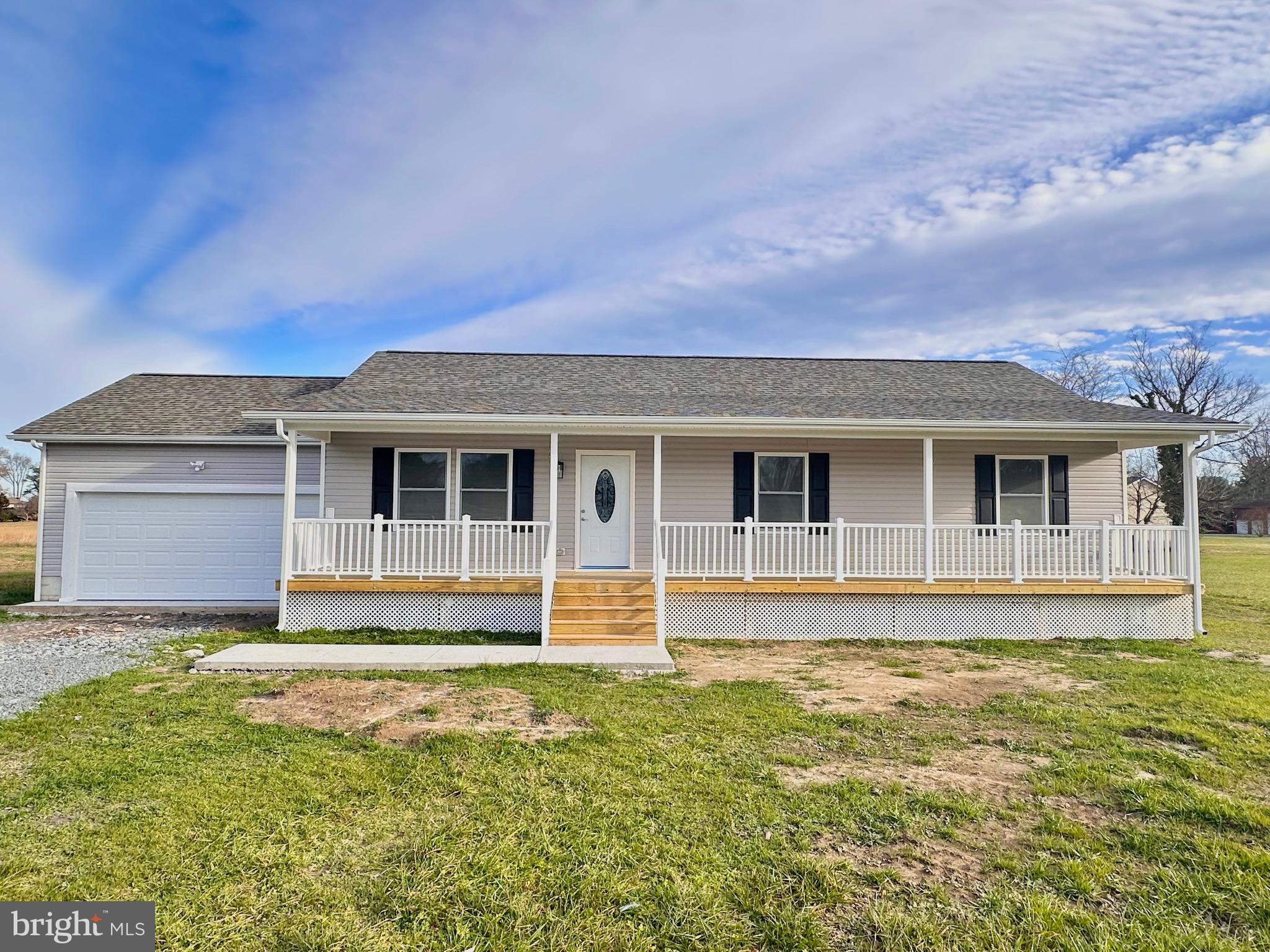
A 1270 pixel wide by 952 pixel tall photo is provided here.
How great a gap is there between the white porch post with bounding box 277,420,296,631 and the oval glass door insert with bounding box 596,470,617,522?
4.65m

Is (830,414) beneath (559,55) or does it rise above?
beneath

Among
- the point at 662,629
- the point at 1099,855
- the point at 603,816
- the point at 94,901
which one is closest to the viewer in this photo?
the point at 94,901

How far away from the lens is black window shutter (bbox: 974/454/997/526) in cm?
1093

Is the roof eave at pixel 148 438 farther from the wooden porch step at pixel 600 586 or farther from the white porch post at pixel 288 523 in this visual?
the wooden porch step at pixel 600 586

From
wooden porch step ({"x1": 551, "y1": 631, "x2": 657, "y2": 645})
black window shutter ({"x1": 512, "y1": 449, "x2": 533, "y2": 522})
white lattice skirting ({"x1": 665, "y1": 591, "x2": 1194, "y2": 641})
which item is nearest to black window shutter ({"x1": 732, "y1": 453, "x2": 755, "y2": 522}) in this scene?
white lattice skirting ({"x1": 665, "y1": 591, "x2": 1194, "y2": 641})

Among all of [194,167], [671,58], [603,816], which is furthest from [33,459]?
[603,816]

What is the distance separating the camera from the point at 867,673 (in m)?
7.15

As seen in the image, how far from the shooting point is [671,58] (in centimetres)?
1034

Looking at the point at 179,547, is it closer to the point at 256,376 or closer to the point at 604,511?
the point at 256,376

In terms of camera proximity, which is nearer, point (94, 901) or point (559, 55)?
point (94, 901)

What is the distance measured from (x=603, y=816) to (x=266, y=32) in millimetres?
12653

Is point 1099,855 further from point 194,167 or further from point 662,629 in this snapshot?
point 194,167

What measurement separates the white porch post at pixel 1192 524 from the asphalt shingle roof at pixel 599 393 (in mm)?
624

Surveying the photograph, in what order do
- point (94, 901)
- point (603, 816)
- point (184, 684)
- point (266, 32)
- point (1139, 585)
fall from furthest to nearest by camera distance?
point (266, 32) < point (1139, 585) < point (184, 684) < point (603, 816) < point (94, 901)
